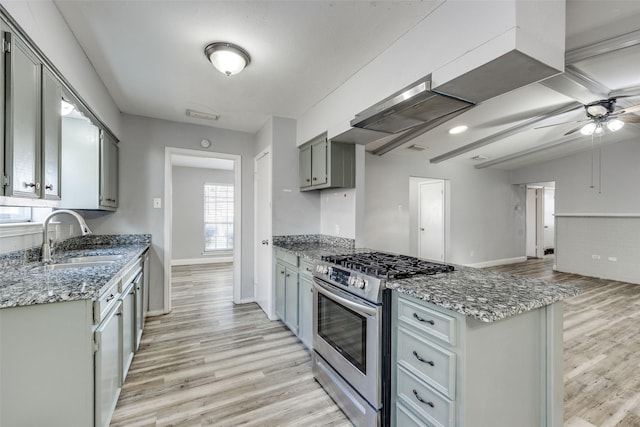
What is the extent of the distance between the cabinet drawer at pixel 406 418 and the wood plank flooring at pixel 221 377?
1.44 ft

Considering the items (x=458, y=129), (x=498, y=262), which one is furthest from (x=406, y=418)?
(x=498, y=262)

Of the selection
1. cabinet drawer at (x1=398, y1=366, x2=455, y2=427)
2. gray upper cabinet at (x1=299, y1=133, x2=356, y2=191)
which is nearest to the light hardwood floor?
cabinet drawer at (x1=398, y1=366, x2=455, y2=427)

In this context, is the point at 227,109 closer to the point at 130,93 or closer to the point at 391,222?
the point at 130,93

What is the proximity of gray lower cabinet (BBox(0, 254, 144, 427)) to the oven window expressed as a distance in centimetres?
135

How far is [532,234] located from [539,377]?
860 centimetres

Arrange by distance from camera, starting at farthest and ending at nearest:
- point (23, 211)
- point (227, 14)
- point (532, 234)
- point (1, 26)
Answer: point (532, 234)
point (23, 211)
point (227, 14)
point (1, 26)

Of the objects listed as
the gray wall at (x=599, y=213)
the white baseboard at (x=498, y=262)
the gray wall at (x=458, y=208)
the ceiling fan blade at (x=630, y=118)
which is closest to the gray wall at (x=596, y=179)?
the gray wall at (x=599, y=213)

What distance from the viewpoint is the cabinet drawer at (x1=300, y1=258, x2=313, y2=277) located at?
2.49 meters

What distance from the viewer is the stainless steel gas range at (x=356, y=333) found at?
155 centimetres

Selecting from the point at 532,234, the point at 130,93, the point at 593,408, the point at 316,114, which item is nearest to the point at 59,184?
the point at 130,93

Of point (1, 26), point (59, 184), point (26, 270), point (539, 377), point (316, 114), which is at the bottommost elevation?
point (539, 377)

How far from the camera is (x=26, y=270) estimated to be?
174 cm

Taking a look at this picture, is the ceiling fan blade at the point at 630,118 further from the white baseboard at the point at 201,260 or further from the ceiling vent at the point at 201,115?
the white baseboard at the point at 201,260

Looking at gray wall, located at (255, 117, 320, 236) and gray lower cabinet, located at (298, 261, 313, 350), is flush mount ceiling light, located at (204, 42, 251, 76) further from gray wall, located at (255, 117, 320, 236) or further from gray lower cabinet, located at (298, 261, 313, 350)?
gray lower cabinet, located at (298, 261, 313, 350)
